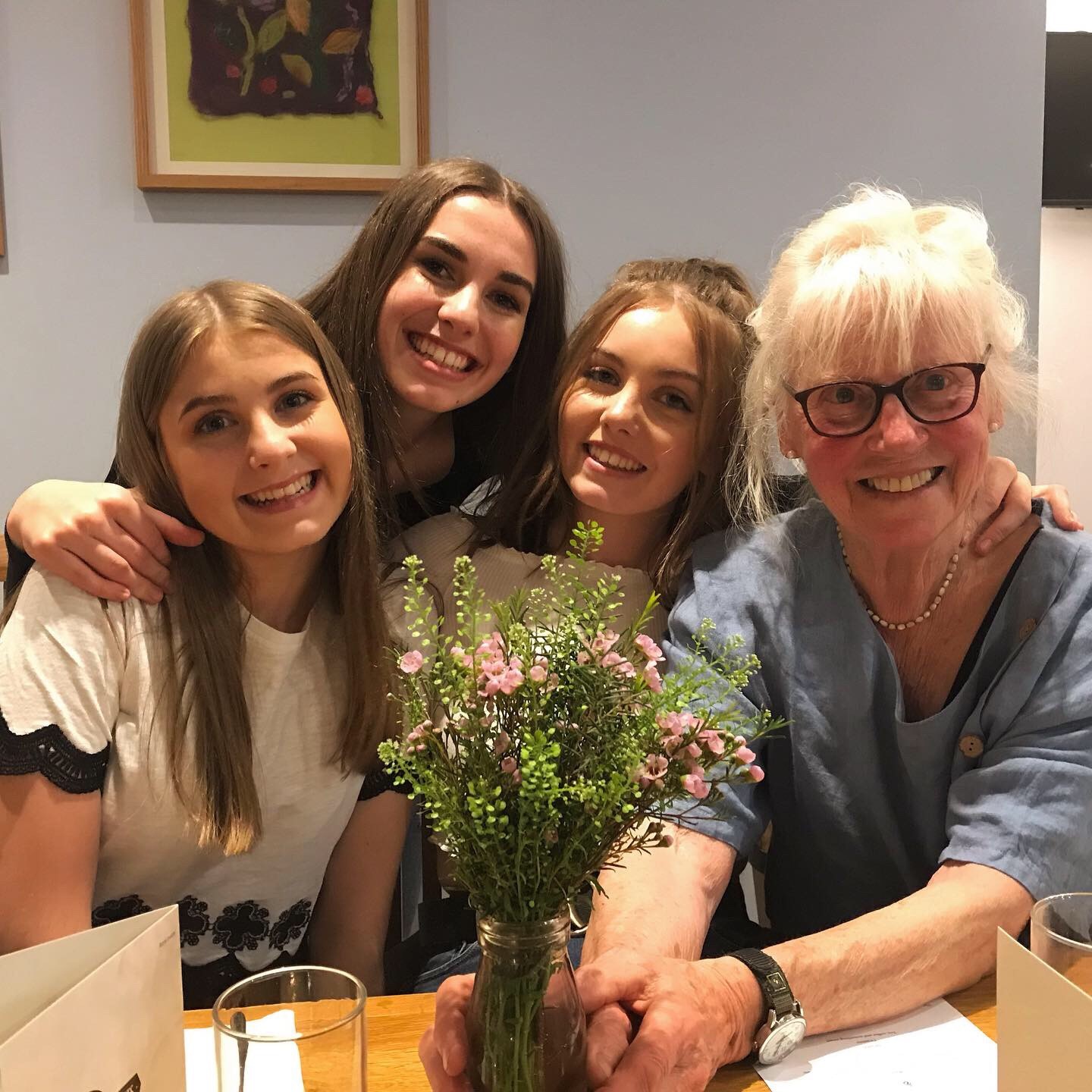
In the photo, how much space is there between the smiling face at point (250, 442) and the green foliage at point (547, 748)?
2.13ft

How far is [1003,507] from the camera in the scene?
139 centimetres

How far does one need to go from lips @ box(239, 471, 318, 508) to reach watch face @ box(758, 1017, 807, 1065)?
0.83 meters

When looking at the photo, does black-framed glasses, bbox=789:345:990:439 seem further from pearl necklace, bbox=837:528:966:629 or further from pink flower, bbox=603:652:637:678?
pink flower, bbox=603:652:637:678

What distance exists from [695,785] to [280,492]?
32.1 inches

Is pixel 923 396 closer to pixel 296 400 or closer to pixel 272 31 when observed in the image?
pixel 296 400

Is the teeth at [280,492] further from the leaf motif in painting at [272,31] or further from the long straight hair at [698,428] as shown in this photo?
the leaf motif in painting at [272,31]

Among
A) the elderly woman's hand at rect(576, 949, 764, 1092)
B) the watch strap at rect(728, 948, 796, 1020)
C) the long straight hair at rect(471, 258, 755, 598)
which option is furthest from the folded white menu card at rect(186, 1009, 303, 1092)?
the long straight hair at rect(471, 258, 755, 598)

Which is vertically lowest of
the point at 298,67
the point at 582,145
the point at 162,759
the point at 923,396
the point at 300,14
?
the point at 162,759

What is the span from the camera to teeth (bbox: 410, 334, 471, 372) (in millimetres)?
1735

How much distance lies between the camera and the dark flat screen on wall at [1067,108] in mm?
2982

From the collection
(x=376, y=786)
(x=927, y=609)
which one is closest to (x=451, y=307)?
(x=376, y=786)

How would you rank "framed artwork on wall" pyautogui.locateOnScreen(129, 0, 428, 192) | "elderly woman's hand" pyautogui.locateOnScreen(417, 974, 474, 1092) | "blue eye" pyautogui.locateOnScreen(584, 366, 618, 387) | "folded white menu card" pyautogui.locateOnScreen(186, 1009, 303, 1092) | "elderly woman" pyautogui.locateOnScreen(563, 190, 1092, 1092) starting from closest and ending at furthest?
1. "folded white menu card" pyautogui.locateOnScreen(186, 1009, 303, 1092)
2. "elderly woman's hand" pyautogui.locateOnScreen(417, 974, 474, 1092)
3. "elderly woman" pyautogui.locateOnScreen(563, 190, 1092, 1092)
4. "blue eye" pyautogui.locateOnScreen(584, 366, 618, 387)
5. "framed artwork on wall" pyautogui.locateOnScreen(129, 0, 428, 192)

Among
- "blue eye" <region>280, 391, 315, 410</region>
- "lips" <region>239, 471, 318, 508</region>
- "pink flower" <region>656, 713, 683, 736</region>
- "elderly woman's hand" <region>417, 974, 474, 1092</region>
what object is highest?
"blue eye" <region>280, 391, 315, 410</region>

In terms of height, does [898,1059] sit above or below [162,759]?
below
